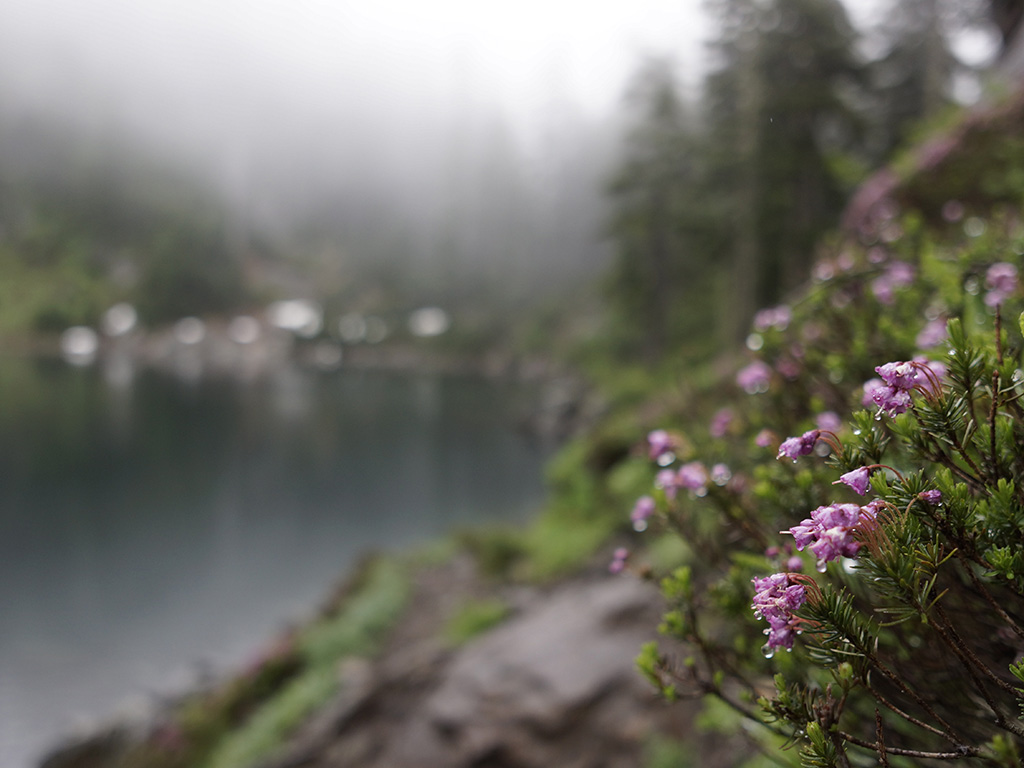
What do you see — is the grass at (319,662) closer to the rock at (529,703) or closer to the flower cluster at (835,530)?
the rock at (529,703)

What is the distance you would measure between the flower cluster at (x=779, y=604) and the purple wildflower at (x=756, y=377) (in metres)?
1.38

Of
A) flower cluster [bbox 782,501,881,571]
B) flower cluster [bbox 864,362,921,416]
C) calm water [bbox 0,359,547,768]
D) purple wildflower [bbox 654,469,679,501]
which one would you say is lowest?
flower cluster [bbox 782,501,881,571]

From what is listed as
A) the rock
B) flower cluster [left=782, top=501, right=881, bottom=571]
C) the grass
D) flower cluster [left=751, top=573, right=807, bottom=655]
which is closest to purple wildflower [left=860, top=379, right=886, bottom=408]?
flower cluster [left=782, top=501, right=881, bottom=571]

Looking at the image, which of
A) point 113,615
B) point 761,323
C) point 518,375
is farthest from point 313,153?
point 761,323

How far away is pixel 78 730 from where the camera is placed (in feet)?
35.0

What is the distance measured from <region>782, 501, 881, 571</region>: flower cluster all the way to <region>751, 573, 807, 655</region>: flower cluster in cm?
7

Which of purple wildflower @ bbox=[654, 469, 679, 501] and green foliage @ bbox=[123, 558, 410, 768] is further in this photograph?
green foliage @ bbox=[123, 558, 410, 768]

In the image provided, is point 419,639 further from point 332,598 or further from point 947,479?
point 947,479

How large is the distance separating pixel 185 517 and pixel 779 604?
24.9 meters

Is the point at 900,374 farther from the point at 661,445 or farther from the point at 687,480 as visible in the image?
the point at 661,445

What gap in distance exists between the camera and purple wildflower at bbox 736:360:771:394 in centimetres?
222

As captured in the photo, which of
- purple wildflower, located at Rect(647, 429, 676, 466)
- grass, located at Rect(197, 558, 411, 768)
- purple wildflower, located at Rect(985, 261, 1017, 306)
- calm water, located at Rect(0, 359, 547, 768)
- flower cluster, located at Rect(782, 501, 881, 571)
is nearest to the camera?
flower cluster, located at Rect(782, 501, 881, 571)

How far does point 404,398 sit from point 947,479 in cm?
5348

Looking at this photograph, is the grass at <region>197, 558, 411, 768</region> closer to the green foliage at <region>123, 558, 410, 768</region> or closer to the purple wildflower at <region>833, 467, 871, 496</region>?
the green foliage at <region>123, 558, 410, 768</region>
